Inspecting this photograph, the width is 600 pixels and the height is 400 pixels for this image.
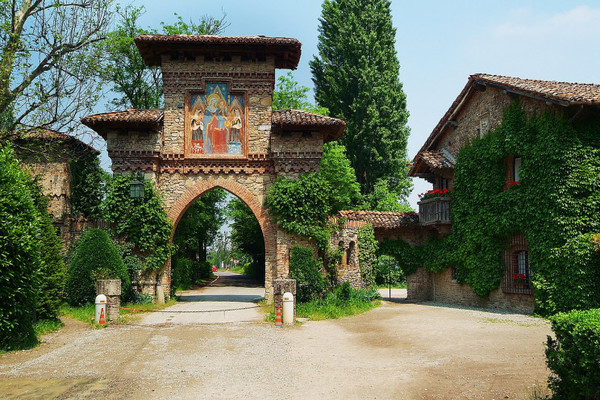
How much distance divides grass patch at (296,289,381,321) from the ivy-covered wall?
14.2ft

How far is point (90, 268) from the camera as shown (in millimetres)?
15297

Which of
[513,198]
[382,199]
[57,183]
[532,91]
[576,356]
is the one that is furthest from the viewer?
[382,199]

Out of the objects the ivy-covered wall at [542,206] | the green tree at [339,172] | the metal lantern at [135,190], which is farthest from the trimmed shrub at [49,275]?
the green tree at [339,172]

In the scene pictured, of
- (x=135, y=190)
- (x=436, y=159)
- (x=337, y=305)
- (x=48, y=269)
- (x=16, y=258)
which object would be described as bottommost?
(x=337, y=305)

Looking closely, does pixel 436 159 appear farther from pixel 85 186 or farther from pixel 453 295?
pixel 85 186

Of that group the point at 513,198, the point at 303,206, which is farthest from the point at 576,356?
the point at 303,206

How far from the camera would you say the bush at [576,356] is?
523 cm

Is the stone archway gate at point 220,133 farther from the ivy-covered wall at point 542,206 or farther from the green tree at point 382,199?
the green tree at point 382,199

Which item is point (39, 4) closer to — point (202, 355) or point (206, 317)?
point (206, 317)

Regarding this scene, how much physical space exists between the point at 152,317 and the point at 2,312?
237 inches

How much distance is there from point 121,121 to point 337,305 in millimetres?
9920

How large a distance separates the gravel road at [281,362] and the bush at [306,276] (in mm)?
3112

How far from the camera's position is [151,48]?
719 inches

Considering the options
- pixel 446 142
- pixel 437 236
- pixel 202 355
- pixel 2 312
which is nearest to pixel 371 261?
pixel 437 236
